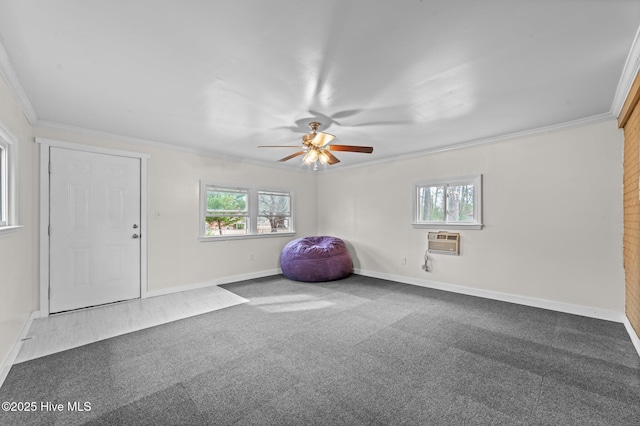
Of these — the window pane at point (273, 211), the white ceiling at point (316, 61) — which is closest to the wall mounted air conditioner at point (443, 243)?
the white ceiling at point (316, 61)

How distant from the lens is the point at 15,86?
2.36 m

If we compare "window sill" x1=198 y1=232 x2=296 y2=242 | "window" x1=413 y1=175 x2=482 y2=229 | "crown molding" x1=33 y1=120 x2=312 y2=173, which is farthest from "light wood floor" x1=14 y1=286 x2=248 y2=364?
"window" x1=413 y1=175 x2=482 y2=229

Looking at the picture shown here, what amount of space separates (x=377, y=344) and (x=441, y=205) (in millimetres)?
2854

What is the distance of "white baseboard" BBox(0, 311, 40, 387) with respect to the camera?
207 centimetres

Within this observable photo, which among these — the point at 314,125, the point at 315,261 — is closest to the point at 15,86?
the point at 314,125

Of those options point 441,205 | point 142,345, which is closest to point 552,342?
point 441,205

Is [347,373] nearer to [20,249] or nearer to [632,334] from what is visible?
[632,334]

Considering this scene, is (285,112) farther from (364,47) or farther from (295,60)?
(364,47)

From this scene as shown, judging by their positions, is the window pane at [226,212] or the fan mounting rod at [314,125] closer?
the fan mounting rod at [314,125]

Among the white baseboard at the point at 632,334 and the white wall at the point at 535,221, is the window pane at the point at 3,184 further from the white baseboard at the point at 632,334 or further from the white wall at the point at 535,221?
the white baseboard at the point at 632,334

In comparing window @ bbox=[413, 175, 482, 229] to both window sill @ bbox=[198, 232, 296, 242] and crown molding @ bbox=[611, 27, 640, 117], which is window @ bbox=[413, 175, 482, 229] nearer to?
crown molding @ bbox=[611, 27, 640, 117]

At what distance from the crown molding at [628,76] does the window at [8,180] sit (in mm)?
4785

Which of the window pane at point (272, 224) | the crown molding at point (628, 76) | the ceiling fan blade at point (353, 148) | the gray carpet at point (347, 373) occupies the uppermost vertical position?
the crown molding at point (628, 76)

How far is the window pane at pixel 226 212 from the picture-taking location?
4.89 metres
